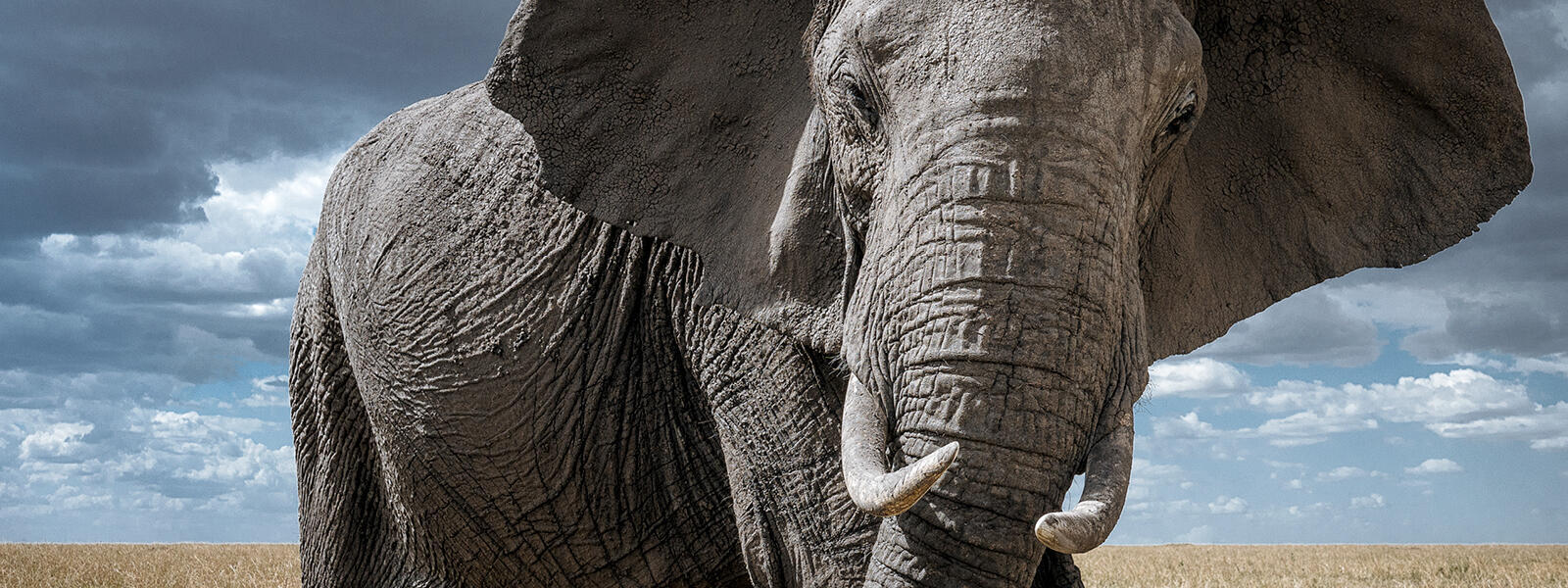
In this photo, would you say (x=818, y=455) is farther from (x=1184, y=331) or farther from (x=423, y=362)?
(x=423, y=362)

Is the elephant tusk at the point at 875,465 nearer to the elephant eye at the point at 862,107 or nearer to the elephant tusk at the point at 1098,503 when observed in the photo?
the elephant tusk at the point at 1098,503

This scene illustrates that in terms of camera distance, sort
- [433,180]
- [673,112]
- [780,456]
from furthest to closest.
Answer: [433,180] → [673,112] → [780,456]

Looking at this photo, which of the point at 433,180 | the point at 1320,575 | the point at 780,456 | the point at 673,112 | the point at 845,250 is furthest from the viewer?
the point at 1320,575

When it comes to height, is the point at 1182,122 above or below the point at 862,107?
below

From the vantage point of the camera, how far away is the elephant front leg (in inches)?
173

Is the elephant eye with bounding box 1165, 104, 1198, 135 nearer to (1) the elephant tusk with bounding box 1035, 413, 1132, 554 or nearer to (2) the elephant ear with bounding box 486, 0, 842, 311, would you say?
(1) the elephant tusk with bounding box 1035, 413, 1132, 554

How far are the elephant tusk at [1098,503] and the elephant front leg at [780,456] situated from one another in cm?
89

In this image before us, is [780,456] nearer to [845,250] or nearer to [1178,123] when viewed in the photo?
[845,250]

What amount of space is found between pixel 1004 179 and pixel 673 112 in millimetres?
1520

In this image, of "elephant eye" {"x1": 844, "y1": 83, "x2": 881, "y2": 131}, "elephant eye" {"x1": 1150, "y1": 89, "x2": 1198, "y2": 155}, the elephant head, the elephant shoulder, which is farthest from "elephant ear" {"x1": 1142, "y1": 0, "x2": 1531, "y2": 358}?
the elephant shoulder

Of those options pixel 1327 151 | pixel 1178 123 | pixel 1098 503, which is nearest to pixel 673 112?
pixel 1178 123

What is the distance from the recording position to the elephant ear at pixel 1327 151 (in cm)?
487

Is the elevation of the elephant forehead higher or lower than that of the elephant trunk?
higher

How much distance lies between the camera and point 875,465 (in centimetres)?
359
